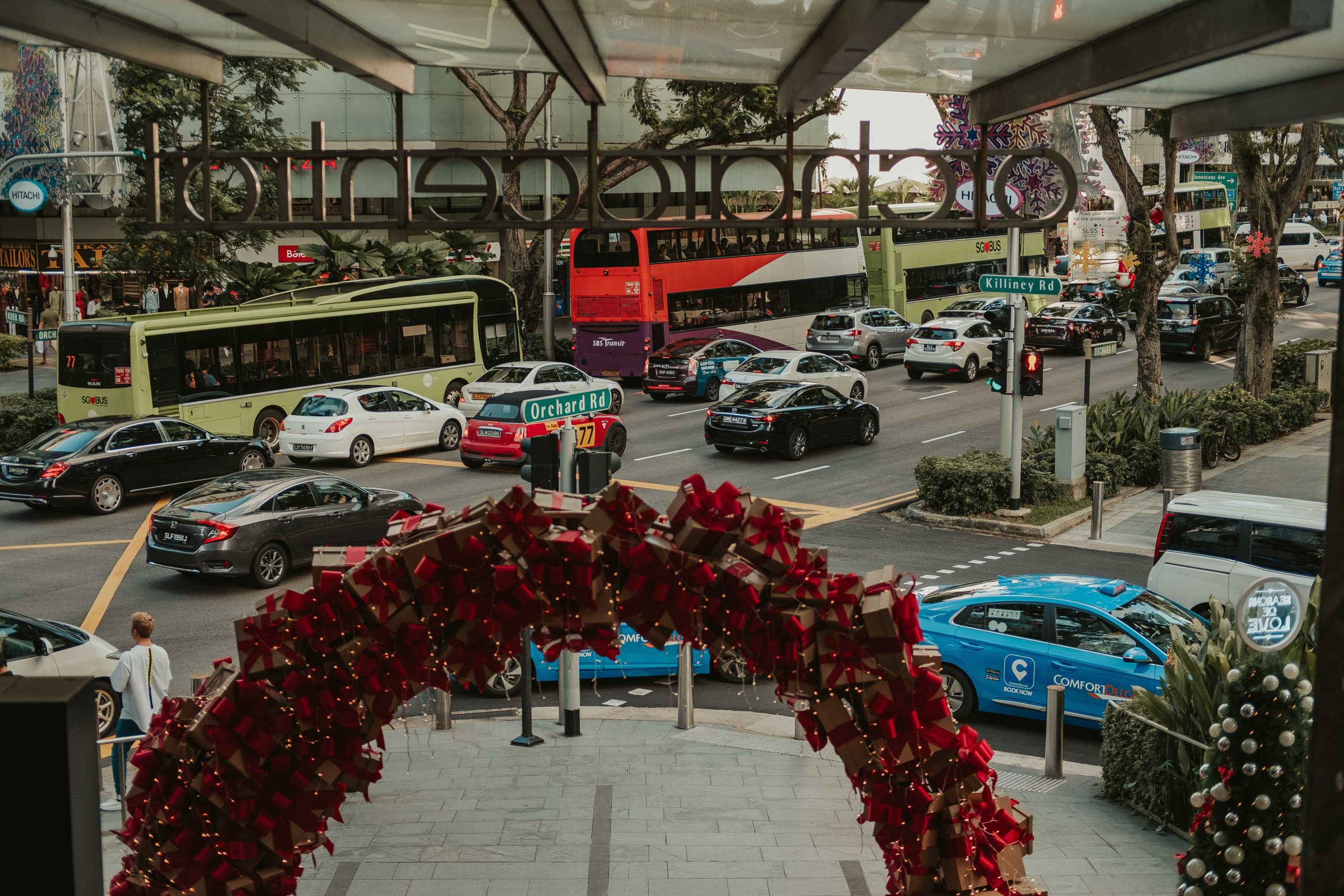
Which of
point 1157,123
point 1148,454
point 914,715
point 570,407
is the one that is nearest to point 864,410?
point 1148,454

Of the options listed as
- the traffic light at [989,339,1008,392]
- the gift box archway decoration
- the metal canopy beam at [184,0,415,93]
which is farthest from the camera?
the traffic light at [989,339,1008,392]

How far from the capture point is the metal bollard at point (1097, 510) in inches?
762

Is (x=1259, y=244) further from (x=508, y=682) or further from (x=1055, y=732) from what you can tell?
(x=508, y=682)

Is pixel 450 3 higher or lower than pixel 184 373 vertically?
higher

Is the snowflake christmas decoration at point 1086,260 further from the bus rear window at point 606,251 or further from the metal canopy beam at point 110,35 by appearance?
the metal canopy beam at point 110,35

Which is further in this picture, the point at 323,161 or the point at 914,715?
the point at 323,161

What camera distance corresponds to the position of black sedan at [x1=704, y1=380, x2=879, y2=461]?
2478 cm

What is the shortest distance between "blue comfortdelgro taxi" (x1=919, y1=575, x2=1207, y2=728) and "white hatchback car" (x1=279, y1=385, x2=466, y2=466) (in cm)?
1397

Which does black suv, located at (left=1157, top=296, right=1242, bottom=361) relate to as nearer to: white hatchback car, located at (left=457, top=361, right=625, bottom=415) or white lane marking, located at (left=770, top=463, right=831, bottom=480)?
white lane marking, located at (left=770, top=463, right=831, bottom=480)

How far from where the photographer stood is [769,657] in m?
5.38

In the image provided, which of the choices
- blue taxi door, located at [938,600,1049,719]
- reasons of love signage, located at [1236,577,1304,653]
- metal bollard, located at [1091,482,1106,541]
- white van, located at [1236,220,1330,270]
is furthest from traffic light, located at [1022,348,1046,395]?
white van, located at [1236,220,1330,270]

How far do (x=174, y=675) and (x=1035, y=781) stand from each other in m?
8.42

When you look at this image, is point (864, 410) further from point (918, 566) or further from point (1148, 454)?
point (918, 566)

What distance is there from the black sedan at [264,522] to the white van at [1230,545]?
9.50 metres
